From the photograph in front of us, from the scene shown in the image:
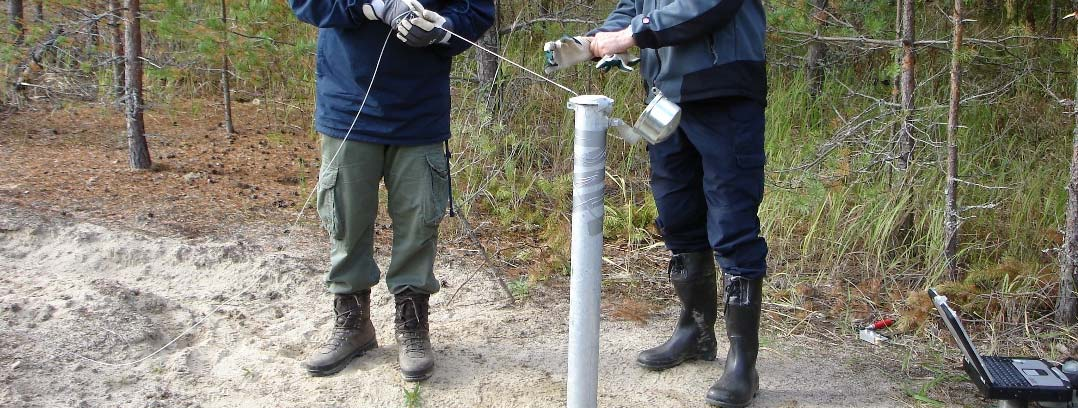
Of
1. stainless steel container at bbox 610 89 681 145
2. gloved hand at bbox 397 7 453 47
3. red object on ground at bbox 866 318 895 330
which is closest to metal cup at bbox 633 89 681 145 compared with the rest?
stainless steel container at bbox 610 89 681 145

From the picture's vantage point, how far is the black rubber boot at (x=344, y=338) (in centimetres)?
339

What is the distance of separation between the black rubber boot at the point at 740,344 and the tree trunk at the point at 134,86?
4.09 metres

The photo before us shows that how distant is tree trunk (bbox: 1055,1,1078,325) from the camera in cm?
379

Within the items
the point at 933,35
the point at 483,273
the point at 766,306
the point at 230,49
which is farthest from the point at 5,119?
the point at 933,35

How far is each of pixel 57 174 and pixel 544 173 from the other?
2.98 m

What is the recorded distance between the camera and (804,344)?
151 inches

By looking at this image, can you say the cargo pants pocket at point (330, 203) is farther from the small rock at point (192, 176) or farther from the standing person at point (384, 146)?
the small rock at point (192, 176)

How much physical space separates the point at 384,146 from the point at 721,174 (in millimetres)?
1148

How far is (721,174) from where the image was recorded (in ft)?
9.85

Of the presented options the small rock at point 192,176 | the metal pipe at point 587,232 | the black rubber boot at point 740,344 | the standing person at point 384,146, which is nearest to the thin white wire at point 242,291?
the standing person at point 384,146

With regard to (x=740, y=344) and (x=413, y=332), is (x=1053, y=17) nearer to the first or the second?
(x=740, y=344)

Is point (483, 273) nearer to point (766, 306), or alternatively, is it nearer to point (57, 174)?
point (766, 306)

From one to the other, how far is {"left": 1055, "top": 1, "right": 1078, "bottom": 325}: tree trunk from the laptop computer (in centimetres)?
79

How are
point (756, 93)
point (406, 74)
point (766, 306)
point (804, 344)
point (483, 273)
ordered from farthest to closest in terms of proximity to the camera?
1. point (483, 273)
2. point (766, 306)
3. point (804, 344)
4. point (406, 74)
5. point (756, 93)
